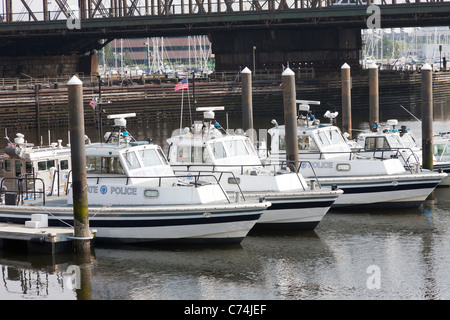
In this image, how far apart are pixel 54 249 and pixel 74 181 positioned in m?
1.83

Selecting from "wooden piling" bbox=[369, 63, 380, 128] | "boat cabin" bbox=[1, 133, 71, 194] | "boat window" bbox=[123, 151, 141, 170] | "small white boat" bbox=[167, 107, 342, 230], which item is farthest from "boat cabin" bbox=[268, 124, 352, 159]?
"wooden piling" bbox=[369, 63, 380, 128]

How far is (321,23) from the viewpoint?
67.8 metres

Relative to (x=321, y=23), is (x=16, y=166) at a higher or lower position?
lower

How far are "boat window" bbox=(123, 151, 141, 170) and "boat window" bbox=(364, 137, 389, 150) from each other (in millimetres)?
10351

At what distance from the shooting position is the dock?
21.8 m

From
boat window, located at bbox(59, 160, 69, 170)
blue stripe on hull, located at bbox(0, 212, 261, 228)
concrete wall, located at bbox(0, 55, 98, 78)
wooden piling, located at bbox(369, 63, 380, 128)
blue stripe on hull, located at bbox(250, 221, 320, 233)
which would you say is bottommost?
blue stripe on hull, located at bbox(250, 221, 320, 233)

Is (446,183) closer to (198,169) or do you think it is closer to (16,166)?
(198,169)

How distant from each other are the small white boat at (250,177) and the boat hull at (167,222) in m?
0.99

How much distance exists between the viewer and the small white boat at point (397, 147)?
2986cm

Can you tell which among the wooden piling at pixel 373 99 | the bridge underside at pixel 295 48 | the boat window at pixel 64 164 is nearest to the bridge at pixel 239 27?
the bridge underside at pixel 295 48

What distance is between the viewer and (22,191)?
23312 mm

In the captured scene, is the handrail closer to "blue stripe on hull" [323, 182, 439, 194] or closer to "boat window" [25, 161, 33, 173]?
"blue stripe on hull" [323, 182, 439, 194]
